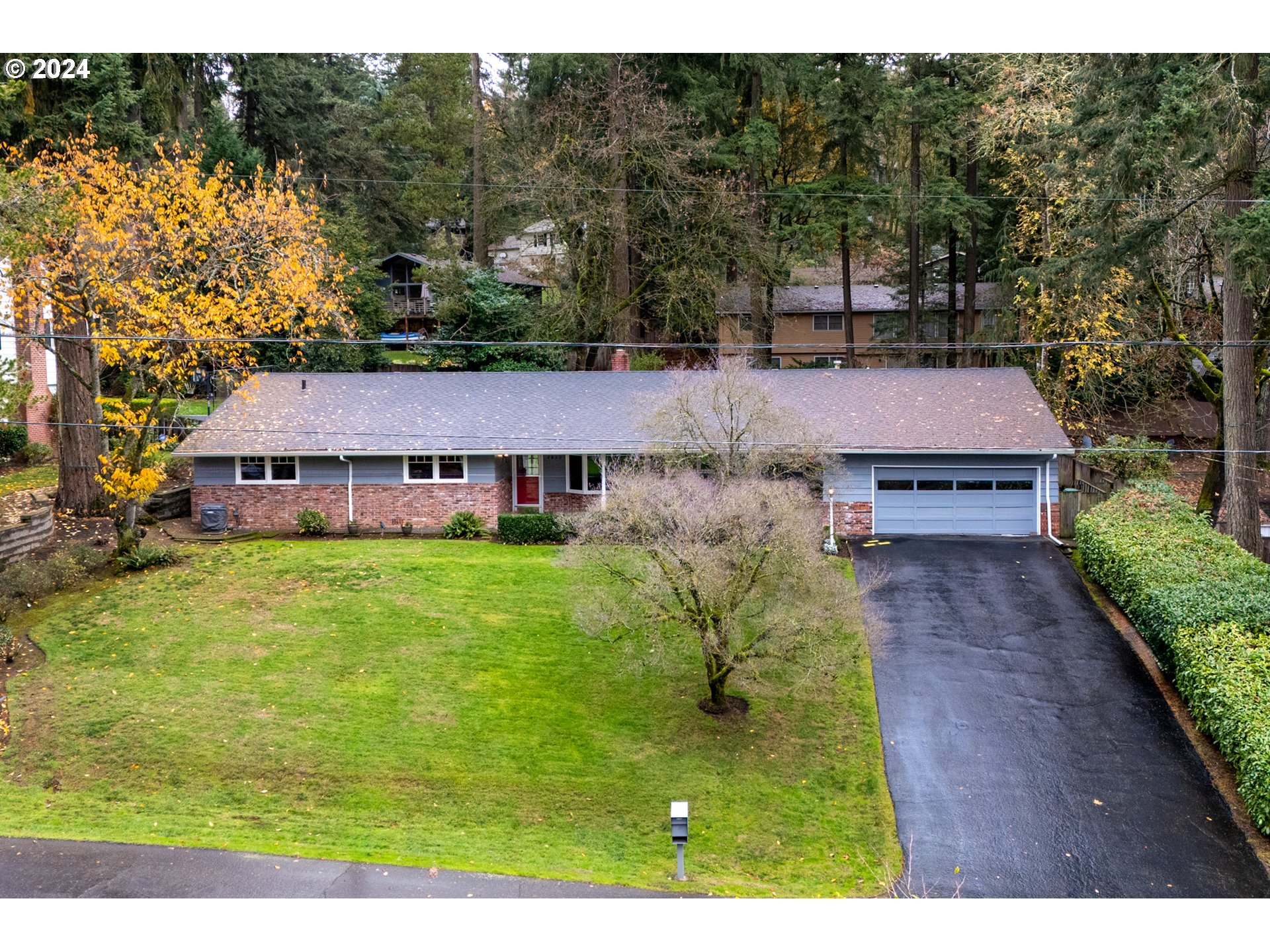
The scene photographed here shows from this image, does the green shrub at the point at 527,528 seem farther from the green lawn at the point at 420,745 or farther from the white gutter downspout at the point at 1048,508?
the white gutter downspout at the point at 1048,508

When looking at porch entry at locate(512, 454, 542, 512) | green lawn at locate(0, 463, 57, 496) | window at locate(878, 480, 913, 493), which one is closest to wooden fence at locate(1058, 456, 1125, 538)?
window at locate(878, 480, 913, 493)

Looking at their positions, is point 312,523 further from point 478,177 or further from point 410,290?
point 410,290

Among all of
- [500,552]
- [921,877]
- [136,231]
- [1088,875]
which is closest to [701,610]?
[921,877]

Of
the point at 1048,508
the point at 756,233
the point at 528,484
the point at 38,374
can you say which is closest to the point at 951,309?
the point at 756,233

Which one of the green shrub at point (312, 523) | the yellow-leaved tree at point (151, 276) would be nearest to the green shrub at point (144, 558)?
the yellow-leaved tree at point (151, 276)

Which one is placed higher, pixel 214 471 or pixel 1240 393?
pixel 1240 393

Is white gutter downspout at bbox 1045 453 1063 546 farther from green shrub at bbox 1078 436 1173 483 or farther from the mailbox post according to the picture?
the mailbox post

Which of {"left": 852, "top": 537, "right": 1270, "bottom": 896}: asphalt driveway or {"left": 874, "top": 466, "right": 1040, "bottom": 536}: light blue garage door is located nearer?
{"left": 852, "top": 537, "right": 1270, "bottom": 896}: asphalt driveway
